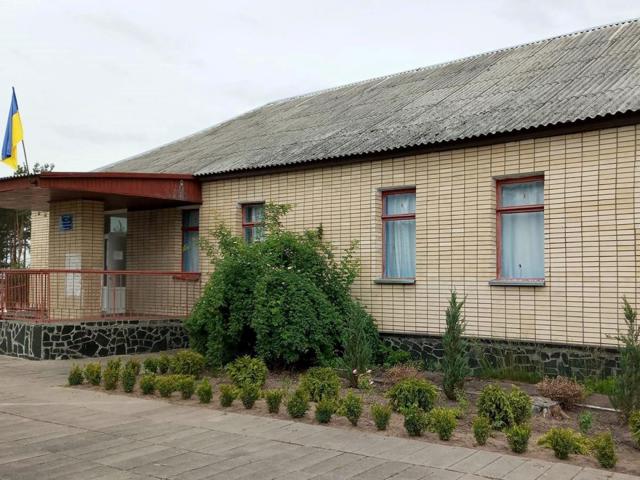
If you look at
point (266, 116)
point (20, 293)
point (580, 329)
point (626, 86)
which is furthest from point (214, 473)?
point (266, 116)

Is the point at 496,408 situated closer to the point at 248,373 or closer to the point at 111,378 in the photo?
the point at 248,373

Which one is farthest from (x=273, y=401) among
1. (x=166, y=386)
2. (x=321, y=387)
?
(x=166, y=386)

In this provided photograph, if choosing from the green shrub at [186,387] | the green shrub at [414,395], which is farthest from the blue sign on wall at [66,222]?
the green shrub at [414,395]

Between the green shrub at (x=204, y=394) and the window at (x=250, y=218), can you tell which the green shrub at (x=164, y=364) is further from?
the window at (x=250, y=218)

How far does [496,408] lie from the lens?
816 centimetres

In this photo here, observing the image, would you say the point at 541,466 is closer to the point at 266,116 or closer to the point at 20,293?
the point at 20,293

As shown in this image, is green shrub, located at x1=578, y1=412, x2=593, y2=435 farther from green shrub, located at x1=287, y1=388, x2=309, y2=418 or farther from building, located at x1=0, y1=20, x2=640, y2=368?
green shrub, located at x1=287, y1=388, x2=309, y2=418

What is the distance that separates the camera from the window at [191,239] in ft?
56.0

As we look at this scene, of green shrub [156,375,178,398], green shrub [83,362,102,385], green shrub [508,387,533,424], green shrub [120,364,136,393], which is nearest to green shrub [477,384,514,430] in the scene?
green shrub [508,387,533,424]

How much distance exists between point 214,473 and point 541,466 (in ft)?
9.58

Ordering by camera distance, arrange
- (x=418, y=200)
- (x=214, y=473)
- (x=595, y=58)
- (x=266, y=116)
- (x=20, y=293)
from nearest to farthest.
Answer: (x=214, y=473) < (x=418, y=200) < (x=595, y=58) < (x=20, y=293) < (x=266, y=116)

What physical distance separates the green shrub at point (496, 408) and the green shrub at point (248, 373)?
11.3ft

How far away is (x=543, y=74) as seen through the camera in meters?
14.0

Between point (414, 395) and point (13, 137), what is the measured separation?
13.7 metres
